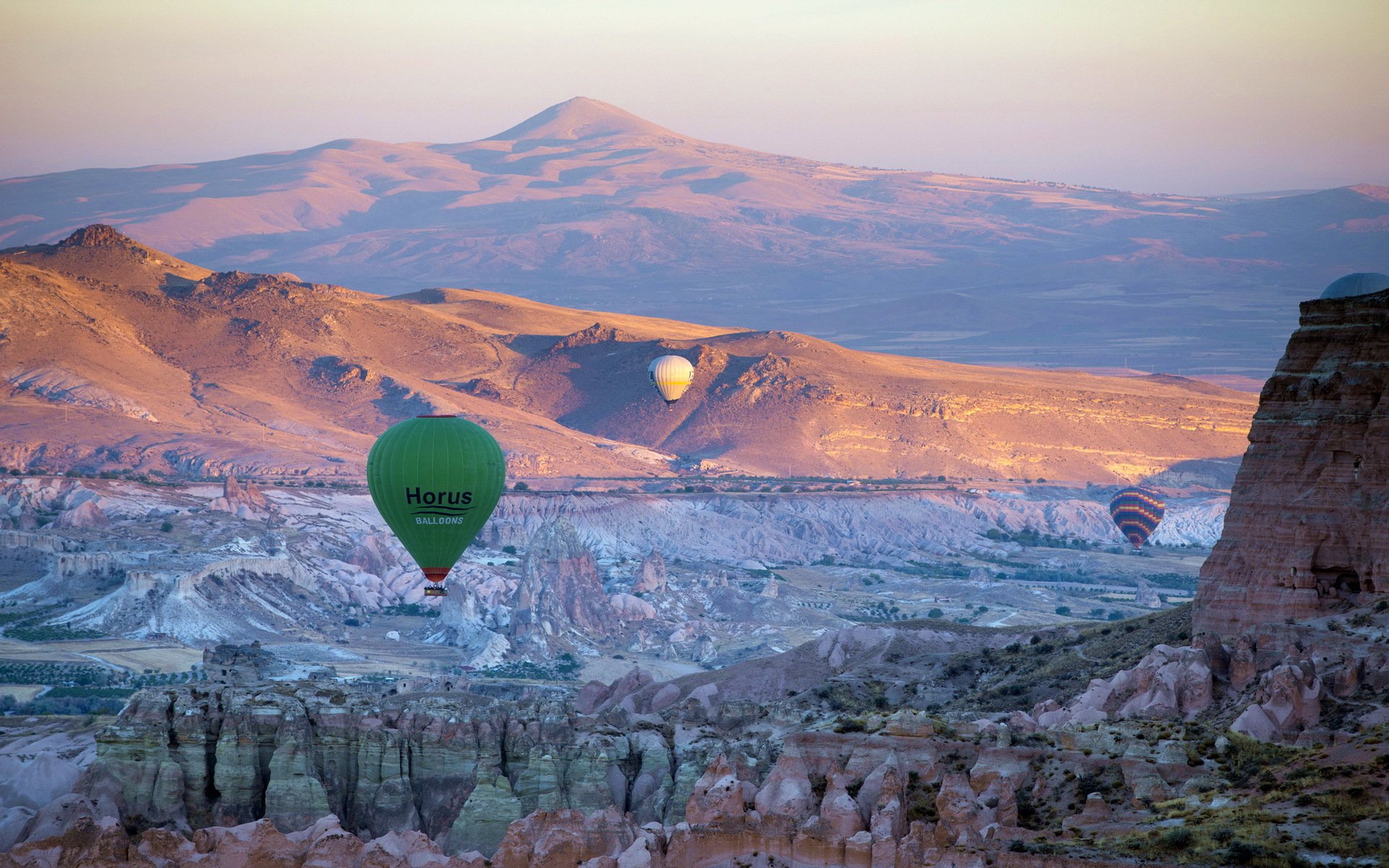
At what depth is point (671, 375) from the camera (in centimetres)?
17075

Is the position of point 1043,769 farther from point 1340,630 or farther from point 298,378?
point 298,378

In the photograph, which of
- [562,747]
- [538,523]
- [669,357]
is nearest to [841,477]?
[669,357]

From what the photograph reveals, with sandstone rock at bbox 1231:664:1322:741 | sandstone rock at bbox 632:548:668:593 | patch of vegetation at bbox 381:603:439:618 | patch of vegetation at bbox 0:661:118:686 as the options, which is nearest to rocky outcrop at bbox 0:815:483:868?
sandstone rock at bbox 1231:664:1322:741

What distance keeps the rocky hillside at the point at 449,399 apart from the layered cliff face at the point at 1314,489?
4149 inches

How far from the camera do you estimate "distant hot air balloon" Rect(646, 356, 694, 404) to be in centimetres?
17062

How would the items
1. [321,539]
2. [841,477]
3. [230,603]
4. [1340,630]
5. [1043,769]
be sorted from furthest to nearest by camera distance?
[841,477]
[321,539]
[230,603]
[1340,630]
[1043,769]

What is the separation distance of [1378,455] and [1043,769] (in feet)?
31.8

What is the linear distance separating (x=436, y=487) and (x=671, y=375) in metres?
110

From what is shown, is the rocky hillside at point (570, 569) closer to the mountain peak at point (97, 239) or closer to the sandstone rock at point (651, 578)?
the sandstone rock at point (651, 578)

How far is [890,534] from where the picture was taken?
13525 cm

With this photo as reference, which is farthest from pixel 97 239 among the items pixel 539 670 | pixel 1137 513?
pixel 539 670

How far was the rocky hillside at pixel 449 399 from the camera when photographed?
5955 inches

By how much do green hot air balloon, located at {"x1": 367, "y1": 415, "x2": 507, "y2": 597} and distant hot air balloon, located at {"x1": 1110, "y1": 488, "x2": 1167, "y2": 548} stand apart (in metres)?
73.3

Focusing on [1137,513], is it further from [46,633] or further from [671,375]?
[46,633]
